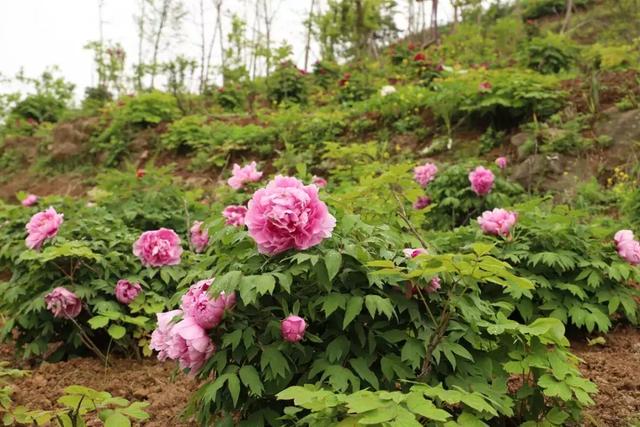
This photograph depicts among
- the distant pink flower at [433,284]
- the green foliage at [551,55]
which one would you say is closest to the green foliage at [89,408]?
the distant pink flower at [433,284]

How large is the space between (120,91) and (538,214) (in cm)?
1448

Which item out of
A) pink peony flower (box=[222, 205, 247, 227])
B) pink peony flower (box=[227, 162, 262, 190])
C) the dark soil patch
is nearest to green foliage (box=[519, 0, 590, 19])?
the dark soil patch

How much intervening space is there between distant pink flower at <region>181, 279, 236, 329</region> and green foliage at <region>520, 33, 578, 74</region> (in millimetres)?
7576

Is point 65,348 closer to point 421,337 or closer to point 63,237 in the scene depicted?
point 63,237

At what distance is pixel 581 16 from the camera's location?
733 inches

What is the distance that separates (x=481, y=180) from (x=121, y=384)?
9.58 feet

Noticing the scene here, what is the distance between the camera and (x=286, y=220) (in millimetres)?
1597

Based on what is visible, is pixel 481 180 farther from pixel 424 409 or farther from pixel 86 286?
pixel 424 409

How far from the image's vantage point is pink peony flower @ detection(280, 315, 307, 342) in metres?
1.57

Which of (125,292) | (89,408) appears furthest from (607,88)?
(89,408)

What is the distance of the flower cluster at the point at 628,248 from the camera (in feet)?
9.25

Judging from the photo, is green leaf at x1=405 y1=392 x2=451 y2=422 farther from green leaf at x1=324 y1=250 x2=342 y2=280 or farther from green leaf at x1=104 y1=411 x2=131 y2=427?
green leaf at x1=104 y1=411 x2=131 y2=427

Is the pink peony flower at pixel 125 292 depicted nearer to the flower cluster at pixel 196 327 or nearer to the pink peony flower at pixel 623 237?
the flower cluster at pixel 196 327

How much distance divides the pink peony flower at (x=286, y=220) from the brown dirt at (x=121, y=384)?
3.39 feet
